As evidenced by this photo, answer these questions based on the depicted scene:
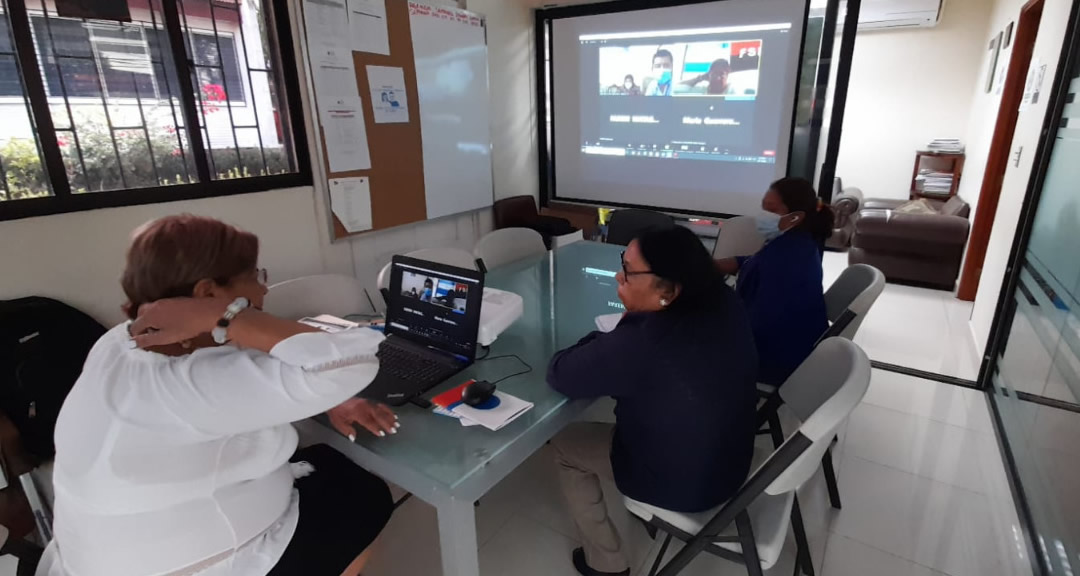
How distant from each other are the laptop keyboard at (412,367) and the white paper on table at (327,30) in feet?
6.42

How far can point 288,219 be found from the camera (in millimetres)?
2762

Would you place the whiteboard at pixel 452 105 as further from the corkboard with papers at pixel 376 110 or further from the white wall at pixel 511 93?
the white wall at pixel 511 93

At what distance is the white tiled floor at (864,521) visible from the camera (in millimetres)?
1777

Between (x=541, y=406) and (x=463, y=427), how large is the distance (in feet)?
0.70

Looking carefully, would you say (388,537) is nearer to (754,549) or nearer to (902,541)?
(754,549)

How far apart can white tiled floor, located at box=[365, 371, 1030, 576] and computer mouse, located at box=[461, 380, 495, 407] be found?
81 cm

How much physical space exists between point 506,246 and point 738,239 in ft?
4.91

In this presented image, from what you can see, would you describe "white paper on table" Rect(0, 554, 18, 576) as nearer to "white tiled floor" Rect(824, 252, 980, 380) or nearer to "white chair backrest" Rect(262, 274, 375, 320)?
"white chair backrest" Rect(262, 274, 375, 320)

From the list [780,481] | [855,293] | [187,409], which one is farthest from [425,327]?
[855,293]

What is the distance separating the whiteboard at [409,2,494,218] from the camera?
330cm

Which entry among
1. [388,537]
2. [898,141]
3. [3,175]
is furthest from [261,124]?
[898,141]

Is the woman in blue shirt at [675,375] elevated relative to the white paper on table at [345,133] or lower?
lower

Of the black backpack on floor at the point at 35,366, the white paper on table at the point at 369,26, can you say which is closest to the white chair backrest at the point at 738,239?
the white paper on table at the point at 369,26

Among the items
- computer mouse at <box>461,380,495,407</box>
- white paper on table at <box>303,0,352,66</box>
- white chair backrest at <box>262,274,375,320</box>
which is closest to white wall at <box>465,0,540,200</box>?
white paper on table at <box>303,0,352,66</box>
